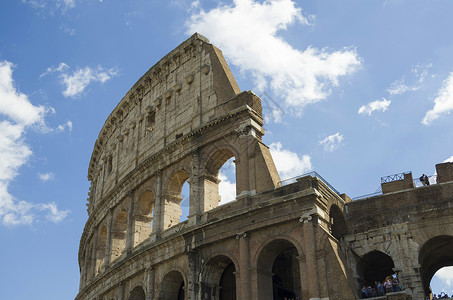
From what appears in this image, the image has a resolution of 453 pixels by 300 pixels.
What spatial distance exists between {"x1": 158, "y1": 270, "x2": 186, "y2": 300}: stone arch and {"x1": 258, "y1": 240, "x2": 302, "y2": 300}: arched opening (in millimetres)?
3897

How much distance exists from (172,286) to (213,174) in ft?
16.4

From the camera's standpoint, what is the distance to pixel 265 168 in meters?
20.3

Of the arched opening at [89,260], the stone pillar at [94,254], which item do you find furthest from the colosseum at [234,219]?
the arched opening at [89,260]

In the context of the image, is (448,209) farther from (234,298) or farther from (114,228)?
(114,228)

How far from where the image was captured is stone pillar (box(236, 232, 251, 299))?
18.3 metres

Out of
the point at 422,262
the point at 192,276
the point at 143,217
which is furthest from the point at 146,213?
the point at 422,262

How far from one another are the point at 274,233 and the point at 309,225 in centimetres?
144

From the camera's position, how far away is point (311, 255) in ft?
57.3

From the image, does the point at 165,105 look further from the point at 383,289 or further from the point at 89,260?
the point at 383,289

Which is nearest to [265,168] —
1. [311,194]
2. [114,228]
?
[311,194]

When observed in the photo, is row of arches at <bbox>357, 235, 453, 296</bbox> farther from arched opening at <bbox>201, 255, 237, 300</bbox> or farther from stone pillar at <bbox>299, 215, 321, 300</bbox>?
arched opening at <bbox>201, 255, 237, 300</bbox>

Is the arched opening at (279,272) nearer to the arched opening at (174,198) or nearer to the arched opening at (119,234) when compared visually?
the arched opening at (174,198)

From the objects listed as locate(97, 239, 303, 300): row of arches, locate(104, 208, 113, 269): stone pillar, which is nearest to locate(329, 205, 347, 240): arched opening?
locate(97, 239, 303, 300): row of arches

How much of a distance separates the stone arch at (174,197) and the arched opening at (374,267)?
8.34 metres
